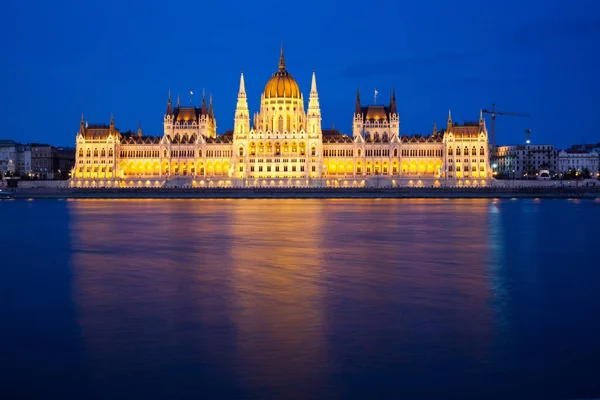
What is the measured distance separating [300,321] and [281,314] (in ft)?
2.93

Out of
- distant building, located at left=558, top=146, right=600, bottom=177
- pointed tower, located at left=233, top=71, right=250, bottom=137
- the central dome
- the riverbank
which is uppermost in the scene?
the central dome

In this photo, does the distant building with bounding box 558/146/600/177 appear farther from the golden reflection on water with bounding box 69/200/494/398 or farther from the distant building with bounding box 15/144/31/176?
the golden reflection on water with bounding box 69/200/494/398

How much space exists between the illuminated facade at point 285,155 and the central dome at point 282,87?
7.0 inches

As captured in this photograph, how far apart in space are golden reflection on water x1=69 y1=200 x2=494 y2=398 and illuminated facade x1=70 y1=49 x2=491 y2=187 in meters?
81.1

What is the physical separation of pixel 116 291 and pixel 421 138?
346ft

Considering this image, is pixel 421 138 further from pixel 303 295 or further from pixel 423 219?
pixel 303 295

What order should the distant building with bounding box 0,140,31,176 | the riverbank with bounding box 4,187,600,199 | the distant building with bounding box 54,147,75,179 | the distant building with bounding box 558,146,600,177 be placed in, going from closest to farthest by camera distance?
the riverbank with bounding box 4,187,600,199
the distant building with bounding box 0,140,31,176
the distant building with bounding box 558,146,600,177
the distant building with bounding box 54,147,75,179

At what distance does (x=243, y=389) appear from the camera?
11.1m

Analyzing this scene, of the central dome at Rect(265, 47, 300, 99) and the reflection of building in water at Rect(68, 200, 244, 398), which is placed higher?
the central dome at Rect(265, 47, 300, 99)

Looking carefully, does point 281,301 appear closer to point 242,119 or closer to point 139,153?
point 242,119

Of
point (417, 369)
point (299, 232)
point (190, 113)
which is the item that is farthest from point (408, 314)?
point (190, 113)

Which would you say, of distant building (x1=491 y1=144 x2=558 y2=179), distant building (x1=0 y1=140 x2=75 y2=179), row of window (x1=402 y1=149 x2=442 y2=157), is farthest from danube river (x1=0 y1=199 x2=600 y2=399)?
distant building (x1=0 y1=140 x2=75 y2=179)

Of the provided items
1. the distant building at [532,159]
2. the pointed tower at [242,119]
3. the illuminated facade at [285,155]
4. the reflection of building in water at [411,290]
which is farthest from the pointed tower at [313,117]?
the reflection of building in water at [411,290]

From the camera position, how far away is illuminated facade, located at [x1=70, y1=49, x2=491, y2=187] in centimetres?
11738
